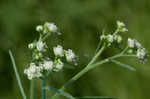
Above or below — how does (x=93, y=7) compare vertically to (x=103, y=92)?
above

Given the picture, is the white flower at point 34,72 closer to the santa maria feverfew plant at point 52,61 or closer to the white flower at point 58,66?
the santa maria feverfew plant at point 52,61

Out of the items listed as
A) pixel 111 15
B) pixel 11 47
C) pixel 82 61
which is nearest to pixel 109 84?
pixel 82 61

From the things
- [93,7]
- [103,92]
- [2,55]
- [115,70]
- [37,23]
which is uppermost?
[93,7]

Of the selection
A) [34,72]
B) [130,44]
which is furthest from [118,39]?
[34,72]

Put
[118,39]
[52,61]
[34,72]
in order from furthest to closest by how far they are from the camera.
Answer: [118,39] → [52,61] → [34,72]

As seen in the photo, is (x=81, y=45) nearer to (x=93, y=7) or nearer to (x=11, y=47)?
(x=93, y=7)

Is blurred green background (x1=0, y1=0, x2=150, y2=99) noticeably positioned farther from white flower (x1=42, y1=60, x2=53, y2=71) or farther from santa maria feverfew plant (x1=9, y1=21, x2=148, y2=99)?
white flower (x1=42, y1=60, x2=53, y2=71)

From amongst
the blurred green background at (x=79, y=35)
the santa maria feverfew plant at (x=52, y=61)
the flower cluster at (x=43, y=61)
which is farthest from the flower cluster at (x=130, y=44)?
the blurred green background at (x=79, y=35)

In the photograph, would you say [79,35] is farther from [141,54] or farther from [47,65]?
[47,65]

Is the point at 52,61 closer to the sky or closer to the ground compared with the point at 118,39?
closer to the ground
